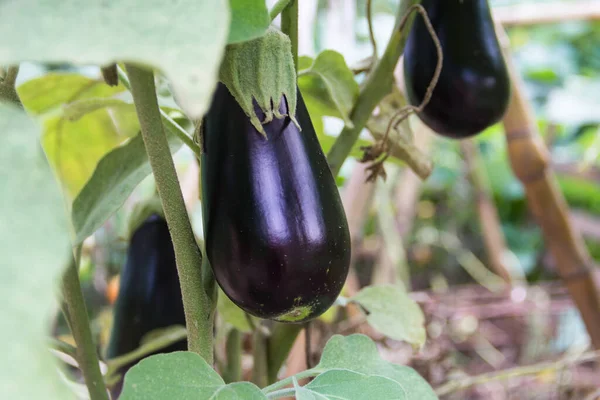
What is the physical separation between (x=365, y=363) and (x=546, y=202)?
22.0 inches

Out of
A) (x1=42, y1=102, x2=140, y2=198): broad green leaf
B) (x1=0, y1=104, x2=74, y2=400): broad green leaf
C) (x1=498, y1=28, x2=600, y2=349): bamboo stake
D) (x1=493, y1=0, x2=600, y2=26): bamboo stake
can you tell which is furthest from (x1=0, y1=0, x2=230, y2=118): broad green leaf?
(x1=493, y1=0, x2=600, y2=26): bamboo stake

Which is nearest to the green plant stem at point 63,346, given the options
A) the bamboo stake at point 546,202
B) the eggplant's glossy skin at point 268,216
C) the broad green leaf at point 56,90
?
the eggplant's glossy skin at point 268,216

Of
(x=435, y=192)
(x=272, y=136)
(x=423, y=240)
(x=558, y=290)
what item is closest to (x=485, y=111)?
(x=272, y=136)

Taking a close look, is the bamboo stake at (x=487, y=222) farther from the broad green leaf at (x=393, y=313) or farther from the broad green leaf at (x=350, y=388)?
the broad green leaf at (x=350, y=388)

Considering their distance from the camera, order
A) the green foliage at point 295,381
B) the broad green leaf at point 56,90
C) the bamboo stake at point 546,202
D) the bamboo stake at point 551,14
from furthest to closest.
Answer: the bamboo stake at point 551,14 < the bamboo stake at point 546,202 < the broad green leaf at point 56,90 < the green foliage at point 295,381

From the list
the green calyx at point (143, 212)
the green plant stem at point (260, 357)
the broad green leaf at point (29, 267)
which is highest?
the broad green leaf at point (29, 267)

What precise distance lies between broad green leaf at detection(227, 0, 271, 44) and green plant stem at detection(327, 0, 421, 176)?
0.57 feet

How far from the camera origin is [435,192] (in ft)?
7.33

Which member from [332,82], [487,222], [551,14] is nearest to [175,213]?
[332,82]

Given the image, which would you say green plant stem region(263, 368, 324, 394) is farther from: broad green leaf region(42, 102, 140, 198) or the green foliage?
broad green leaf region(42, 102, 140, 198)

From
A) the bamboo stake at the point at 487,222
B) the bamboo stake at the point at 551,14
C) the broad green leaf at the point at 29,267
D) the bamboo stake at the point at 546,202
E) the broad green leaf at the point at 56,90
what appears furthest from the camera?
the bamboo stake at the point at 487,222

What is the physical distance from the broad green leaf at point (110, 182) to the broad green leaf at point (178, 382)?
0.41 feet

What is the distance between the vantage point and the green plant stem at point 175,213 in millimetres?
226

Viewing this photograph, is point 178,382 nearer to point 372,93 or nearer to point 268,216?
point 268,216
